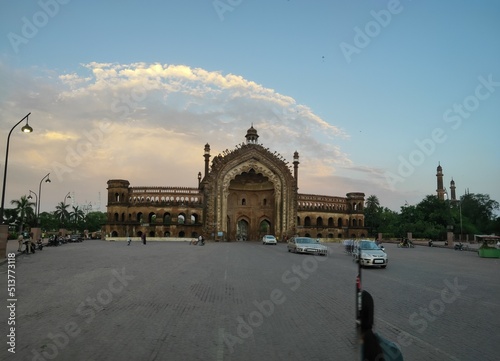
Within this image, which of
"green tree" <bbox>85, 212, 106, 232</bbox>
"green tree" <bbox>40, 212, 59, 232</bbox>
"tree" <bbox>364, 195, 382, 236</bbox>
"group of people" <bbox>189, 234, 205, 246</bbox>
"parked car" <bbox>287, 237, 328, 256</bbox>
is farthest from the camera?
"green tree" <bbox>85, 212, 106, 232</bbox>

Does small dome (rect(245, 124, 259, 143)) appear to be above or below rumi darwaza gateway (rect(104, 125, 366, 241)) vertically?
above

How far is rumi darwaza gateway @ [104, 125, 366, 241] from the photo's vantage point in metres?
57.9

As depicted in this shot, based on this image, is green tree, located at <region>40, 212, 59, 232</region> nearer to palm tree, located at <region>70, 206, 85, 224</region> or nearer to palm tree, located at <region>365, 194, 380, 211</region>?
palm tree, located at <region>70, 206, 85, 224</region>

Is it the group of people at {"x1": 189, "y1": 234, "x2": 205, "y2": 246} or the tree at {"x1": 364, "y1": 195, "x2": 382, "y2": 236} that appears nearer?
the group of people at {"x1": 189, "y1": 234, "x2": 205, "y2": 246}

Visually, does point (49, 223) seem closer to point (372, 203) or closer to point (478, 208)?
point (372, 203)

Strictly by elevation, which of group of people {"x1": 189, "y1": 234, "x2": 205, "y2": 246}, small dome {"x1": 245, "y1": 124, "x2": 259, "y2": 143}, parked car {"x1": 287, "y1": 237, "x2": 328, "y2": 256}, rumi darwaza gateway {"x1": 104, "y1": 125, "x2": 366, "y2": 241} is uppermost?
small dome {"x1": 245, "y1": 124, "x2": 259, "y2": 143}

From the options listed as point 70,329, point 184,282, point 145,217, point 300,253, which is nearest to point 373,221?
point 145,217

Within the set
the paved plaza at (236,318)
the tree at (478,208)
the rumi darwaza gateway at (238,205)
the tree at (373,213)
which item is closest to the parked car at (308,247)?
the paved plaza at (236,318)

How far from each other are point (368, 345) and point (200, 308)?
6.76 m

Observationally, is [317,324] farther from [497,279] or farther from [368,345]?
[497,279]

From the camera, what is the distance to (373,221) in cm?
8900

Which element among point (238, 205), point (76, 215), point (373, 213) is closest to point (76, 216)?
point (76, 215)

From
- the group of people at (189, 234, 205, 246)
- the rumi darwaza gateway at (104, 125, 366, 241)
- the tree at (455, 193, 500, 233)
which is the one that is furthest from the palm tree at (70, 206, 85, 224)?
the tree at (455, 193, 500, 233)

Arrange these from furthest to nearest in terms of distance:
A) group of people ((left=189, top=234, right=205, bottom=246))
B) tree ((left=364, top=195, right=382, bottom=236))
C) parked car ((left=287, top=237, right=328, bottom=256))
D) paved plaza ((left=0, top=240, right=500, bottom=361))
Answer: tree ((left=364, top=195, right=382, bottom=236)) < group of people ((left=189, top=234, right=205, bottom=246)) < parked car ((left=287, top=237, right=328, bottom=256)) < paved plaza ((left=0, top=240, right=500, bottom=361))
